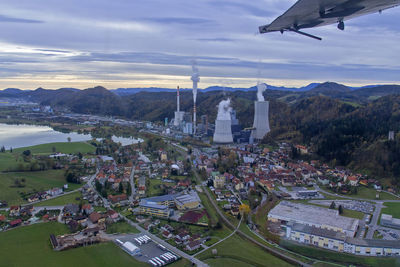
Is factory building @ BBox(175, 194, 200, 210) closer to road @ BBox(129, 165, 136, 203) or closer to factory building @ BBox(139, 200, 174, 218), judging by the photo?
factory building @ BBox(139, 200, 174, 218)

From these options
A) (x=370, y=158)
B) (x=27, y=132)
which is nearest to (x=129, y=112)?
(x=27, y=132)

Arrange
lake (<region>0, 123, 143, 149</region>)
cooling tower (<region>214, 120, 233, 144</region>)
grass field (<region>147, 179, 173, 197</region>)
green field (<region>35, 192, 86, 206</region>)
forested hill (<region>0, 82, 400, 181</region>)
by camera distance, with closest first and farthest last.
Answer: green field (<region>35, 192, 86, 206</region>), grass field (<region>147, 179, 173, 197</region>), forested hill (<region>0, 82, 400, 181</region>), cooling tower (<region>214, 120, 233, 144</region>), lake (<region>0, 123, 143, 149</region>)

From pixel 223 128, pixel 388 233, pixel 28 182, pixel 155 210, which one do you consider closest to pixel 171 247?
pixel 155 210

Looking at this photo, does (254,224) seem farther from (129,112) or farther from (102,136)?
(129,112)

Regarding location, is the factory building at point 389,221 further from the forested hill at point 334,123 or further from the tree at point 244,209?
the forested hill at point 334,123

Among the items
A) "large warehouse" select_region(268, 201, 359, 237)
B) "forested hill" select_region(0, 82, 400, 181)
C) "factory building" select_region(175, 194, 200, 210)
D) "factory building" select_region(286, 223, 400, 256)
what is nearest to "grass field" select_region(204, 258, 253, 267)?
"factory building" select_region(286, 223, 400, 256)

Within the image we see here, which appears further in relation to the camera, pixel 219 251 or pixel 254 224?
pixel 254 224

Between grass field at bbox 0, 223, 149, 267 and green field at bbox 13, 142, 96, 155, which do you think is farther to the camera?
green field at bbox 13, 142, 96, 155

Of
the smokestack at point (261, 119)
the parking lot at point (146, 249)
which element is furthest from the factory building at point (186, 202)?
the smokestack at point (261, 119)
